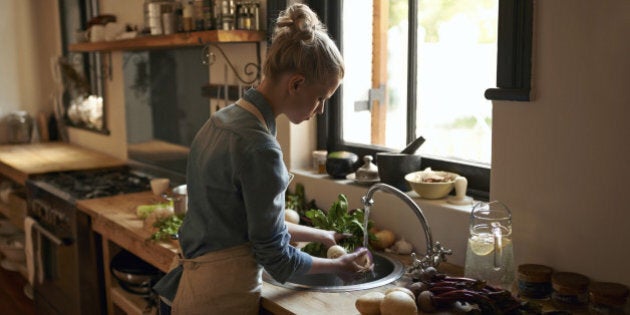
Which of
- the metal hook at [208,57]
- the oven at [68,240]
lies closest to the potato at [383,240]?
the metal hook at [208,57]

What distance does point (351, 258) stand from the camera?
178cm

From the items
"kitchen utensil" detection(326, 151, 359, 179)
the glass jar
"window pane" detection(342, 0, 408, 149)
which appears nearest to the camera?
"kitchen utensil" detection(326, 151, 359, 179)

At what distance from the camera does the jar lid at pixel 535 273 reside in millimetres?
1691

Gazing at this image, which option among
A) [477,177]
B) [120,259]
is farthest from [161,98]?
[477,177]

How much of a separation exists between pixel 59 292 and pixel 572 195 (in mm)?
2527

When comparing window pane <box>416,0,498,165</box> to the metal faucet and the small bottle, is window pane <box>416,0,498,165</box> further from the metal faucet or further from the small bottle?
the small bottle

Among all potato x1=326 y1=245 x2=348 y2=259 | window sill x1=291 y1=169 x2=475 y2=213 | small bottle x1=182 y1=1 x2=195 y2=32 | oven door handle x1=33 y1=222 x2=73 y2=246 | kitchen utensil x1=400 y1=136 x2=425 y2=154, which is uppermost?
small bottle x1=182 y1=1 x2=195 y2=32

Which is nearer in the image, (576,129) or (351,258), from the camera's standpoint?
(576,129)

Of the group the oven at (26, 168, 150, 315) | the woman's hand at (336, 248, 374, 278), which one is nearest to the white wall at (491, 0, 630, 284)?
the woman's hand at (336, 248, 374, 278)

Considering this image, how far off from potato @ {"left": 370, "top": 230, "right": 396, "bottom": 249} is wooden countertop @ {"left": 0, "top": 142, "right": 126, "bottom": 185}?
222 centimetres

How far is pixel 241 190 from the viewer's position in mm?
1604

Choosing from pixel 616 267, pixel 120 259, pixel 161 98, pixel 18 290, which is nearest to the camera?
pixel 616 267

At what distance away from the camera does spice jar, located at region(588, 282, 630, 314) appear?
1547 millimetres

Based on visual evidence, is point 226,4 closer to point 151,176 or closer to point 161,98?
point 161,98
